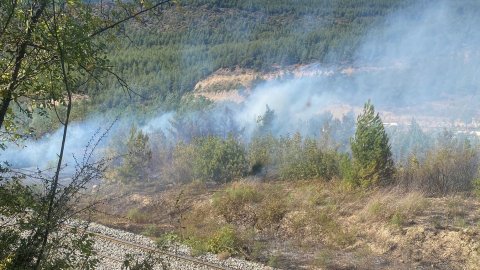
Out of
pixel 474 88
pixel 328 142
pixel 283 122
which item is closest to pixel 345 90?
pixel 474 88

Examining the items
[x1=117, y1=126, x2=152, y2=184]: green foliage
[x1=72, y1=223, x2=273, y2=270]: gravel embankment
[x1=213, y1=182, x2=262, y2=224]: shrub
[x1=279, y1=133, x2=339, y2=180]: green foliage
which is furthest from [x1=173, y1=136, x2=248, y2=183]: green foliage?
[x1=72, y1=223, x2=273, y2=270]: gravel embankment

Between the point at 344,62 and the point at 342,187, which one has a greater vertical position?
the point at 344,62

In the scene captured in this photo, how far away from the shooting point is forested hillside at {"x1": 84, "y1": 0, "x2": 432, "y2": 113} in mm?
47875

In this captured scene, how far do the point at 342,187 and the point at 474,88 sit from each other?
4144cm

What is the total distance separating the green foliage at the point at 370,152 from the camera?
16.2 meters

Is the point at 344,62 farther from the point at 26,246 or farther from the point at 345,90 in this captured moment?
the point at 26,246

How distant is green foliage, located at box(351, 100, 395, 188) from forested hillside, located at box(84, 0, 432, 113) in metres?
19.0

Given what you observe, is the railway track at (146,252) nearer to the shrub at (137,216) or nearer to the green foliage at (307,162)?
the shrub at (137,216)

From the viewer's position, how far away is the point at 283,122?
31.9 meters

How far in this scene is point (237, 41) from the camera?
69812mm

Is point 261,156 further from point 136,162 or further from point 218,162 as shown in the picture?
point 136,162

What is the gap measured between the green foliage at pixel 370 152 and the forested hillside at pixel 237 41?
18956mm

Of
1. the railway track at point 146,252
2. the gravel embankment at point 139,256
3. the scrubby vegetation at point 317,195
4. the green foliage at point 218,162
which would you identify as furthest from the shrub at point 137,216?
the green foliage at point 218,162

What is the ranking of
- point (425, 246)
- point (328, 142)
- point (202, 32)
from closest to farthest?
1. point (425, 246)
2. point (328, 142)
3. point (202, 32)
